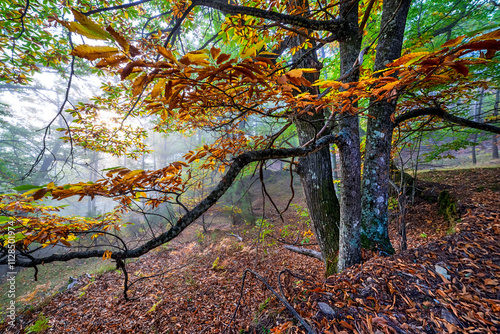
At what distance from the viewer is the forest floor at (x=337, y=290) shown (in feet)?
4.60

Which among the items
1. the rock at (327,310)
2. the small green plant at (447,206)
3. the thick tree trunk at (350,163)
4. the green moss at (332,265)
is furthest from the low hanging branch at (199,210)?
the small green plant at (447,206)

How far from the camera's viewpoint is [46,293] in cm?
681

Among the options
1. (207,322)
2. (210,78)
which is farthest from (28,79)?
(207,322)

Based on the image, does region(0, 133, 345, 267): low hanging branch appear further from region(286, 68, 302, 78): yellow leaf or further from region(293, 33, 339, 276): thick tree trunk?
region(293, 33, 339, 276): thick tree trunk

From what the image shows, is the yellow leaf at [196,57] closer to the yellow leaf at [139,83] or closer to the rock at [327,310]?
the yellow leaf at [139,83]

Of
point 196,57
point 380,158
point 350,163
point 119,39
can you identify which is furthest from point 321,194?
point 119,39

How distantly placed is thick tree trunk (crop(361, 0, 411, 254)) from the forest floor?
31 centimetres

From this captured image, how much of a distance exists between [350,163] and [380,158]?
0.68 metres

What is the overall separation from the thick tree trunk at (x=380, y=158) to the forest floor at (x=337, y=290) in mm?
312

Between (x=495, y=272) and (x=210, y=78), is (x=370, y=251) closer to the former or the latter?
(x=495, y=272)

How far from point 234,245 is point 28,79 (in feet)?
22.0

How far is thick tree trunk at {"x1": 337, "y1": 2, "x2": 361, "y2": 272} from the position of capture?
195 cm

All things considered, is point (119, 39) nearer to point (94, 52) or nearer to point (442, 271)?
point (94, 52)

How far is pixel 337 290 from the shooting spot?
1684 mm
